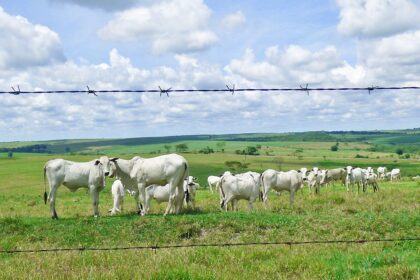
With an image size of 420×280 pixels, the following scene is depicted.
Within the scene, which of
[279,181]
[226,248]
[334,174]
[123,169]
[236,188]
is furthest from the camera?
[334,174]

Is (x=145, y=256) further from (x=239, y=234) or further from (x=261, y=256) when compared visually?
(x=239, y=234)

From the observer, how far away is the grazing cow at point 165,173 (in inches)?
758

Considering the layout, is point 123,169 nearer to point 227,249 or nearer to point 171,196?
point 171,196

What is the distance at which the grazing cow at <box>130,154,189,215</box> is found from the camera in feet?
63.2

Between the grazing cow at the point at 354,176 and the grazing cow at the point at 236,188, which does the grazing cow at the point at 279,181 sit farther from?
the grazing cow at the point at 354,176

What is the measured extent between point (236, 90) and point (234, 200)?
1515 centimetres

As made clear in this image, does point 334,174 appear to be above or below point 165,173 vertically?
below

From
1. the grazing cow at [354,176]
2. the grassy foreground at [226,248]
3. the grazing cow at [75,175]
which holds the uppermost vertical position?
the grazing cow at [75,175]

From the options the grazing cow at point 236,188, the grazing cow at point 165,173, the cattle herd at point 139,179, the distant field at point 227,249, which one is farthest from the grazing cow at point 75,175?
the grazing cow at point 236,188

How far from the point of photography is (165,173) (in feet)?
63.5

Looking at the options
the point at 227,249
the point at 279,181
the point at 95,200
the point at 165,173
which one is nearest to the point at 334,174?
the point at 279,181

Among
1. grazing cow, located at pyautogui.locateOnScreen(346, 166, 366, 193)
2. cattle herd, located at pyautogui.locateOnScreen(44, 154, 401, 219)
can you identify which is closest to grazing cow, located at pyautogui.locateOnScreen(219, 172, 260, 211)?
cattle herd, located at pyautogui.locateOnScreen(44, 154, 401, 219)

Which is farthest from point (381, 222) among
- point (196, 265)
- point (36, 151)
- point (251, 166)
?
point (36, 151)

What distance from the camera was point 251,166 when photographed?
8956 cm
